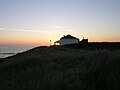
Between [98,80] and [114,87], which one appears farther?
[98,80]

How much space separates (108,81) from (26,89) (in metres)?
3.08

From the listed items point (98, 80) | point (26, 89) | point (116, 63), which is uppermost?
point (116, 63)

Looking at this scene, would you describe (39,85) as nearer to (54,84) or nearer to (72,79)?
(54,84)

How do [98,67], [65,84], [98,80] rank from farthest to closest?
[98,67] → [65,84] → [98,80]

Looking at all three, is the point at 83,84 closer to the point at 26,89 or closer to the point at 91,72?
the point at 91,72

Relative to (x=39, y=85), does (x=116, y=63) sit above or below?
above

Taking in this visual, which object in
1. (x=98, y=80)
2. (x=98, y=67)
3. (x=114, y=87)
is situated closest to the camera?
(x=114, y=87)

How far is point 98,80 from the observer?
6.23m

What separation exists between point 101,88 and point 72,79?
177 centimetres

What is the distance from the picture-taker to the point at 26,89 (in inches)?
270

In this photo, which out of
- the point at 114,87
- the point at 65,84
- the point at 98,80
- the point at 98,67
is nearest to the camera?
the point at 114,87

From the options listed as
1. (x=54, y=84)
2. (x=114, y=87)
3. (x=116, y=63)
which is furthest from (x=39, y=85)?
(x=116, y=63)

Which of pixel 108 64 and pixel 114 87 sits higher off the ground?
pixel 108 64

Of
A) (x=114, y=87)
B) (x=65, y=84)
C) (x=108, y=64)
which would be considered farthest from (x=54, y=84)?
(x=108, y=64)
